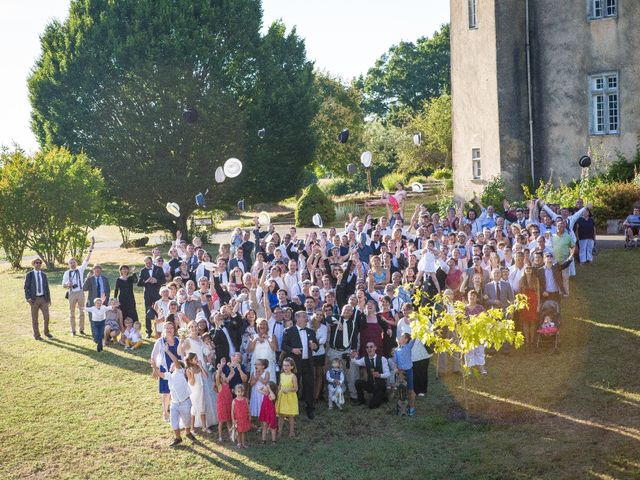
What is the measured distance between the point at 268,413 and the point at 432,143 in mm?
47275

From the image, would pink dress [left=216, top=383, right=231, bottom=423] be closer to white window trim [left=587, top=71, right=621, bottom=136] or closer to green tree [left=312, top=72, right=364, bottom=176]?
white window trim [left=587, top=71, right=621, bottom=136]

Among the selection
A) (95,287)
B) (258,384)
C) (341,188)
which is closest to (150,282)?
(95,287)

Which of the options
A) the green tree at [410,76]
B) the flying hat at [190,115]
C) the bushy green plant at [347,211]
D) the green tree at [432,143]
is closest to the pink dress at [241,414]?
the flying hat at [190,115]

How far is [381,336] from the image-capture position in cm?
1374

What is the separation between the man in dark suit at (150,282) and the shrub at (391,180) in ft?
123

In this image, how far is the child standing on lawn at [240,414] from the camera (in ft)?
40.3

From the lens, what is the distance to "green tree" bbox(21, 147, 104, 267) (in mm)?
33406

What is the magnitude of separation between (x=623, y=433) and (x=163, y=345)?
24.4 feet

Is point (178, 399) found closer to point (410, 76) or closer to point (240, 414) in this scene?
point (240, 414)

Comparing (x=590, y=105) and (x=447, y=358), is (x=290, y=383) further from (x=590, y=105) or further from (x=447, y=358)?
(x=590, y=105)

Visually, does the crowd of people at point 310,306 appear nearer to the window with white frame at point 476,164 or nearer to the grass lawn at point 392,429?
the grass lawn at point 392,429

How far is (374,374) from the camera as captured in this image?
13.4 meters

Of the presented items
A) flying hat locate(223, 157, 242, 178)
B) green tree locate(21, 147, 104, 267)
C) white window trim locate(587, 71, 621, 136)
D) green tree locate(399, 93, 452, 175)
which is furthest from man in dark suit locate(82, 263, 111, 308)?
green tree locate(399, 93, 452, 175)

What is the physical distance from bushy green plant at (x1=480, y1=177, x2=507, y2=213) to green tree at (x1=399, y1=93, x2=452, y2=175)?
25694 millimetres
